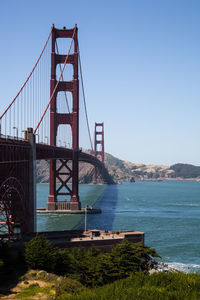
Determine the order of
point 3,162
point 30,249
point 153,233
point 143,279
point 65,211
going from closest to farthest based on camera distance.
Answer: point 143,279 < point 30,249 < point 3,162 < point 153,233 < point 65,211

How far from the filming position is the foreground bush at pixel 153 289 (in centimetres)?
1956

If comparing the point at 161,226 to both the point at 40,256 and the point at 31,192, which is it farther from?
the point at 40,256

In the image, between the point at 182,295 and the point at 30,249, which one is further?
the point at 30,249

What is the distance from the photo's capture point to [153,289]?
840 inches

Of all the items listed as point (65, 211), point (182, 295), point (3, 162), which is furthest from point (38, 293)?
point (65, 211)

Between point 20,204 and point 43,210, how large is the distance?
3315cm

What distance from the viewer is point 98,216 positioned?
7825 centimetres

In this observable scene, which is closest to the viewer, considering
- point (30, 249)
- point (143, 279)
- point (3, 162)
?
point (143, 279)

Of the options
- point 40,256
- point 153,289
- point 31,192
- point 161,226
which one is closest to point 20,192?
point 31,192

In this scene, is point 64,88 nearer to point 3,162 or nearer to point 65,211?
point 65,211

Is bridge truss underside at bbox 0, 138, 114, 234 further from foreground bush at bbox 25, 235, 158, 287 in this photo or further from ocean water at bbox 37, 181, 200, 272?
ocean water at bbox 37, 181, 200, 272

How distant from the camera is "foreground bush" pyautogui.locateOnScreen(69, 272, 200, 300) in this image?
19562 mm

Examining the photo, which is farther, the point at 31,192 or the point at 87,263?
the point at 31,192

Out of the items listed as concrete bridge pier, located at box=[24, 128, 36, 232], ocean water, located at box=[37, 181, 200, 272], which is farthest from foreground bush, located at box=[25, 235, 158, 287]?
concrete bridge pier, located at box=[24, 128, 36, 232]
